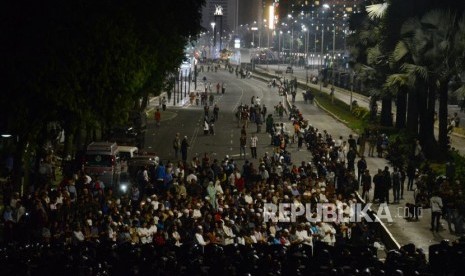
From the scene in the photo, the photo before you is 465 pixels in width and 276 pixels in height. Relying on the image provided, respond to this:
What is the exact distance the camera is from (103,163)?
34.8 metres

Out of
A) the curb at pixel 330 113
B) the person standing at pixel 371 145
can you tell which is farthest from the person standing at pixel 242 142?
the curb at pixel 330 113

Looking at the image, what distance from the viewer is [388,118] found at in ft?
188

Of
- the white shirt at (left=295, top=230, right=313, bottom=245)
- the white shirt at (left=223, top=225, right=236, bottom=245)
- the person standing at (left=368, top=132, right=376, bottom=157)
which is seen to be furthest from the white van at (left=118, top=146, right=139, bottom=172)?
the white shirt at (left=295, top=230, right=313, bottom=245)

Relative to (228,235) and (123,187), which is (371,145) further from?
(228,235)

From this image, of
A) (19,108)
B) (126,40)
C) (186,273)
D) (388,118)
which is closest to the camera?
(186,273)

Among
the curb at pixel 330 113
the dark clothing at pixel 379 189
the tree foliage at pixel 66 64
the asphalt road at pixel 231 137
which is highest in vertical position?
the tree foliage at pixel 66 64

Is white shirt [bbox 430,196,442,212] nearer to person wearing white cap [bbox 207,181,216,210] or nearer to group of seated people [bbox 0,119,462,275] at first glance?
group of seated people [bbox 0,119,462,275]

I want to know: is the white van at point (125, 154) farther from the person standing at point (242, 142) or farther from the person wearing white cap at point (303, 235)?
the person wearing white cap at point (303, 235)

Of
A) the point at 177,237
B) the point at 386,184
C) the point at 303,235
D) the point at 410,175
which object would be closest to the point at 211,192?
the point at 386,184

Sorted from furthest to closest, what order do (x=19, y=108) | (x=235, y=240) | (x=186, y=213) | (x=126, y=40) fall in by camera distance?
(x=126, y=40) < (x=19, y=108) < (x=186, y=213) < (x=235, y=240)

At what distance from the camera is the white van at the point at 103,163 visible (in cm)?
3462

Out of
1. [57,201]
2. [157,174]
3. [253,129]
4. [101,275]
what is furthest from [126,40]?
[253,129]

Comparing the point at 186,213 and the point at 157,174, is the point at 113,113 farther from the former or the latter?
the point at 186,213

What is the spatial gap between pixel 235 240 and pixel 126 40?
1537 centimetres
